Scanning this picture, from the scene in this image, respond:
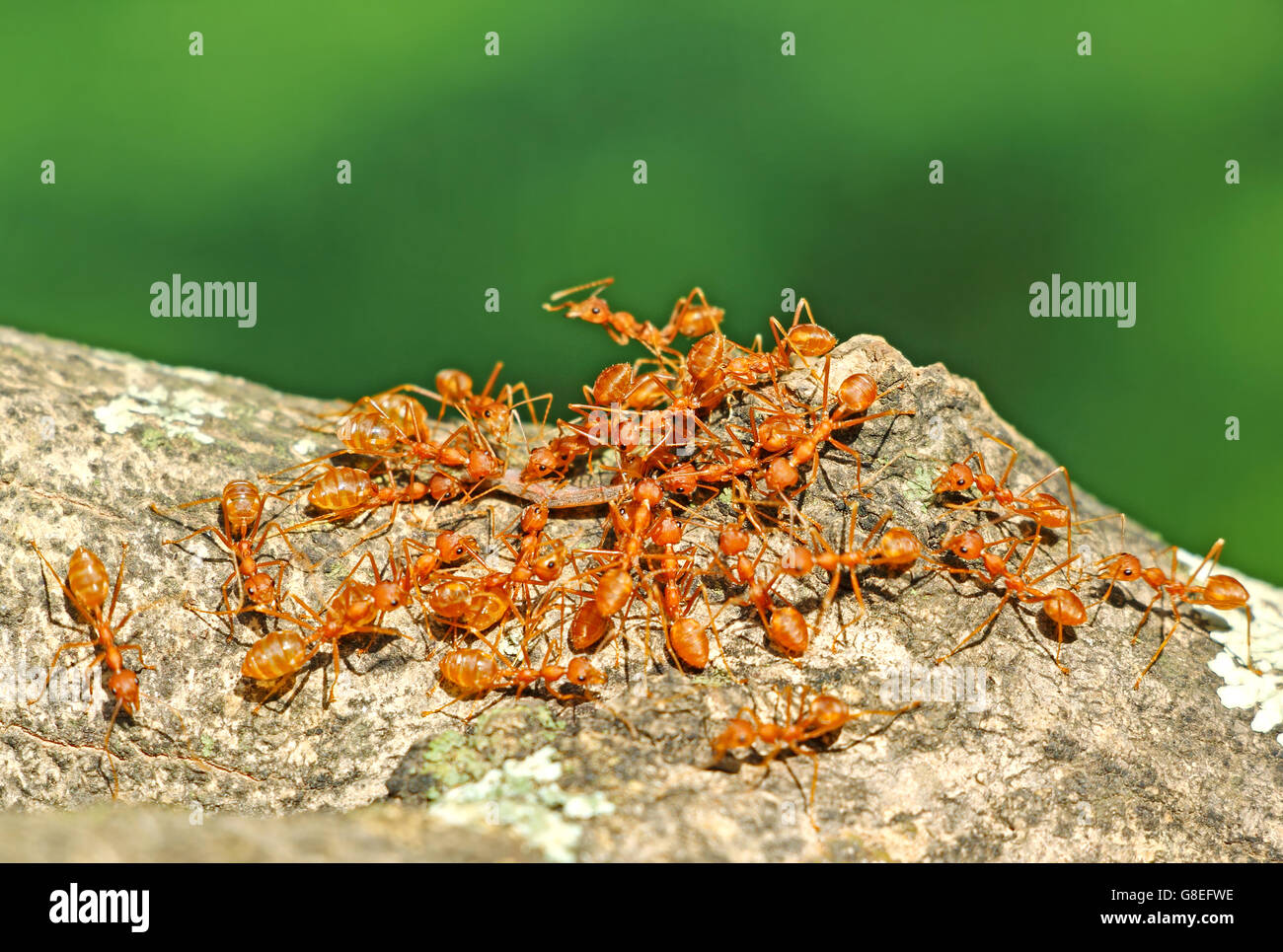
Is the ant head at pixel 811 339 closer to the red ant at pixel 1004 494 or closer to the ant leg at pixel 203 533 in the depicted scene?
the red ant at pixel 1004 494

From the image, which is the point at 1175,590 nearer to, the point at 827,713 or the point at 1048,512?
the point at 1048,512

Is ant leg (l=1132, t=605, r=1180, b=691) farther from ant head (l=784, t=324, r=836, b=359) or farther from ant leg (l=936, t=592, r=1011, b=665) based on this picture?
ant head (l=784, t=324, r=836, b=359)

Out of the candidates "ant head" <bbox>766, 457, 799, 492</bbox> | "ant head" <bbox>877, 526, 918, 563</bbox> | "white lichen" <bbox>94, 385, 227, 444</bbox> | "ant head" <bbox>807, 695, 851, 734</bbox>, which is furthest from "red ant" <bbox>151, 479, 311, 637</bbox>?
"ant head" <bbox>877, 526, 918, 563</bbox>

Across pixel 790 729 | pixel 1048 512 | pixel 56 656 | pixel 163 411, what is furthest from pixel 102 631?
pixel 1048 512
